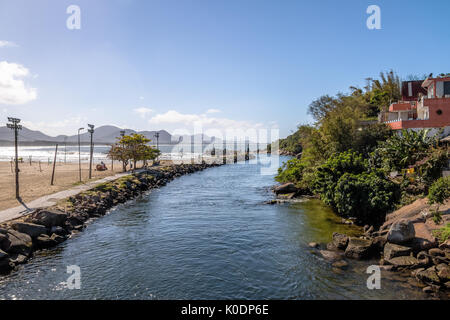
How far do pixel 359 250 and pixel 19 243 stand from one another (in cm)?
1919

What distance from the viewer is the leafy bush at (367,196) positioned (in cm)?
2161

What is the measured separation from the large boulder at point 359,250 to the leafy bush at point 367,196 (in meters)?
5.53

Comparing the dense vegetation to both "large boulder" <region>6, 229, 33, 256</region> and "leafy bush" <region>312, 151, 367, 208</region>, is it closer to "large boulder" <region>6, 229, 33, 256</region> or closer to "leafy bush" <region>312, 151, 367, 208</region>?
"leafy bush" <region>312, 151, 367, 208</region>

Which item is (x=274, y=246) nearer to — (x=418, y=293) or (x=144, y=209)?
(x=418, y=293)

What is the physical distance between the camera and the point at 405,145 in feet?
80.7

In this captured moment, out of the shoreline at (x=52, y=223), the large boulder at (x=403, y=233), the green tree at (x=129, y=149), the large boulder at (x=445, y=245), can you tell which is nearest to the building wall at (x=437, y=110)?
the large boulder at (x=403, y=233)

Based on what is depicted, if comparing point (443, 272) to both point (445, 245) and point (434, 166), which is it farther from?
point (434, 166)

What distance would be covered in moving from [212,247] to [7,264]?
1094cm

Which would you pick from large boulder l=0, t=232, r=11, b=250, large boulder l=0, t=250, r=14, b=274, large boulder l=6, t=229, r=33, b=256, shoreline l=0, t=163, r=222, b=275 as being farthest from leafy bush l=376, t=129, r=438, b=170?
large boulder l=0, t=232, r=11, b=250

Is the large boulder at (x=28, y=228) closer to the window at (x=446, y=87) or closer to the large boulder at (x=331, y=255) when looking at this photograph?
the large boulder at (x=331, y=255)

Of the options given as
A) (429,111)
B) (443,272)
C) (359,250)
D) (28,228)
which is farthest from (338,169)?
(28,228)

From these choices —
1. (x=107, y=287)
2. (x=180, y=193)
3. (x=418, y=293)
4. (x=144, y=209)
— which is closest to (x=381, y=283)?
(x=418, y=293)

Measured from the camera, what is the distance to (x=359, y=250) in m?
16.3

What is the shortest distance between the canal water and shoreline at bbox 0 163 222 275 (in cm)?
73
